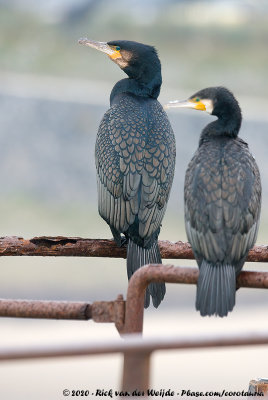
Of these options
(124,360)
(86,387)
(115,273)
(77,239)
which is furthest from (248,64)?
(124,360)

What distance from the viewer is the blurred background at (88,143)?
5977mm

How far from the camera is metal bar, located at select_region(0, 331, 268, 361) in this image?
0.97 m

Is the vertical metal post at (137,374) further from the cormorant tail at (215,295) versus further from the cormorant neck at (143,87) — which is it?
the cormorant neck at (143,87)

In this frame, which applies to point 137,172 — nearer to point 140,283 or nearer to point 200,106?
point 200,106

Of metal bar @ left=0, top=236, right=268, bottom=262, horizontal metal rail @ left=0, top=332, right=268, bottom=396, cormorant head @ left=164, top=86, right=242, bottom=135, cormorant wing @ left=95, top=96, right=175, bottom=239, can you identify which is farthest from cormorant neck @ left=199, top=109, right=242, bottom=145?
horizontal metal rail @ left=0, top=332, right=268, bottom=396

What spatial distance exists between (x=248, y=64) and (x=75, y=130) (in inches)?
187

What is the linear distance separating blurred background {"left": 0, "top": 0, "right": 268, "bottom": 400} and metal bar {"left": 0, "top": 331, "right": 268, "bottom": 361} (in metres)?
1.72

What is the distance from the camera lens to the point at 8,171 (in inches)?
414

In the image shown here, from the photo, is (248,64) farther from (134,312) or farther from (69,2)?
(134,312)

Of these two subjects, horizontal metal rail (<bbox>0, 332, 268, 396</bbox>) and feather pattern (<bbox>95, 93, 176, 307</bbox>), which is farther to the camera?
feather pattern (<bbox>95, 93, 176, 307</bbox>)

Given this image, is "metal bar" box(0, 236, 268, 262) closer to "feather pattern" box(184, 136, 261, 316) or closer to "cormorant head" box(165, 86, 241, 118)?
"feather pattern" box(184, 136, 261, 316)

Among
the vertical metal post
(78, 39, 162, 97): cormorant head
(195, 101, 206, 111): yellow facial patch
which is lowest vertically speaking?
the vertical metal post

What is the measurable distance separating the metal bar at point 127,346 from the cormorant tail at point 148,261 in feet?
4.52

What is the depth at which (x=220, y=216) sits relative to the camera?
1.96 metres
